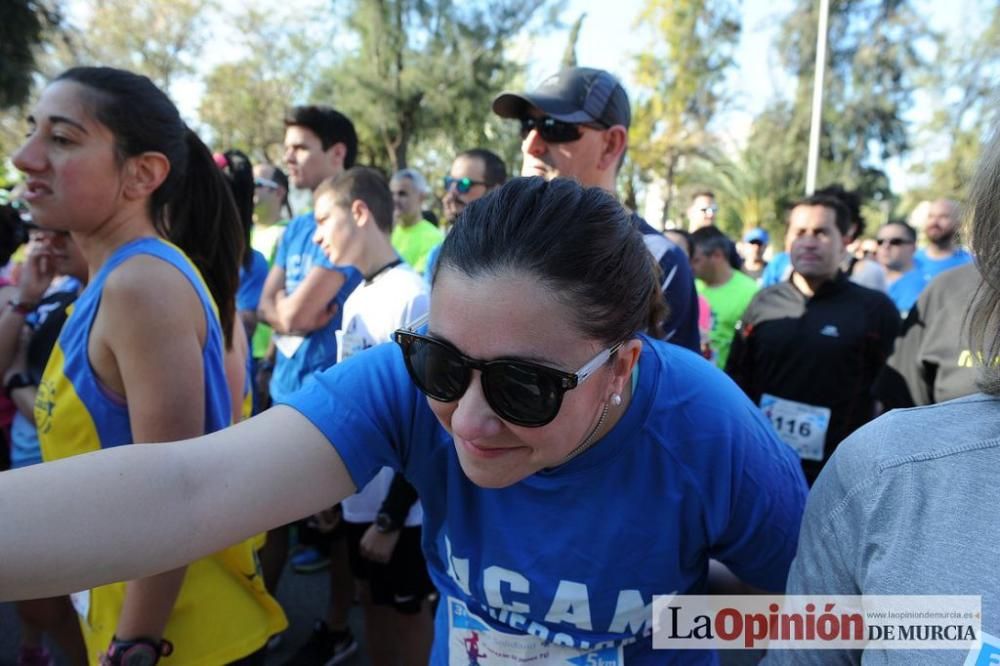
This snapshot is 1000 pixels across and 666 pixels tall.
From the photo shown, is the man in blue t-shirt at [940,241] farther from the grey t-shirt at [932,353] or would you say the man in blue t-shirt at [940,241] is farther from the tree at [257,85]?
the tree at [257,85]

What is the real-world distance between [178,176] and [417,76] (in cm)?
2475

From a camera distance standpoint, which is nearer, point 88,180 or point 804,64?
point 88,180

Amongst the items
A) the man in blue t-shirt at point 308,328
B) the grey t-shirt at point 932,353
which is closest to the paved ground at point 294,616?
the man in blue t-shirt at point 308,328

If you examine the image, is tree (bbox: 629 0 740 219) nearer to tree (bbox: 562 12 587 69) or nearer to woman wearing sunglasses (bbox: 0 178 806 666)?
tree (bbox: 562 12 587 69)

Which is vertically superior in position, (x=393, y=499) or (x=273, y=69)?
(x=273, y=69)

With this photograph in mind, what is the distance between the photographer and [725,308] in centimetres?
571

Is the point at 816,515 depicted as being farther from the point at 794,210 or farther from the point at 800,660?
the point at 794,210

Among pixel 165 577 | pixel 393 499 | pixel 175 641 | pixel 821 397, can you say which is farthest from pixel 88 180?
pixel 821 397

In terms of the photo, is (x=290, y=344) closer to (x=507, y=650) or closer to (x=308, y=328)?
(x=308, y=328)

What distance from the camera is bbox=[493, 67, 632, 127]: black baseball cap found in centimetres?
248

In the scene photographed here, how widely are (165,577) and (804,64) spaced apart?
3565 cm

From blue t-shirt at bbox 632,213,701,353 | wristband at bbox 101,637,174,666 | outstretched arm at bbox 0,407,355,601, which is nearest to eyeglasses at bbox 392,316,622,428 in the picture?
outstretched arm at bbox 0,407,355,601

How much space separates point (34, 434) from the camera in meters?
2.85

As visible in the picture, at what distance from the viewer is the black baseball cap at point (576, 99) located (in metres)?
2.48
